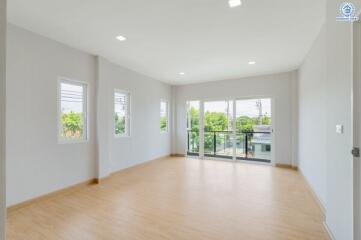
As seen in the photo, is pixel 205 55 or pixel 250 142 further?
pixel 250 142

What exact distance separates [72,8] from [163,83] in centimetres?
444

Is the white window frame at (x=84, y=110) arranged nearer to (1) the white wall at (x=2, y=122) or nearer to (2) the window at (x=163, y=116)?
(1) the white wall at (x=2, y=122)

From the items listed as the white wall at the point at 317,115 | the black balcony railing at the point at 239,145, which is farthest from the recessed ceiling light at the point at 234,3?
the black balcony railing at the point at 239,145

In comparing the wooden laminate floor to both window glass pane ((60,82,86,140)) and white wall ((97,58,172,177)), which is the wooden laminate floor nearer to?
white wall ((97,58,172,177))

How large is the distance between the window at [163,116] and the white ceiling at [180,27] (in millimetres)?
Answer: 2492

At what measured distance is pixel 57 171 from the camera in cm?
344

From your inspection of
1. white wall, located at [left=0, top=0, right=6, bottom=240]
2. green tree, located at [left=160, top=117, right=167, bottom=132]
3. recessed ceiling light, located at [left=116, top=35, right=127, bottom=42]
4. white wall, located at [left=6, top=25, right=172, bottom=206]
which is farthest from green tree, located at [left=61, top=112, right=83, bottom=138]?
green tree, located at [left=160, top=117, right=167, bottom=132]

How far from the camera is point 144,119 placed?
5832 mm

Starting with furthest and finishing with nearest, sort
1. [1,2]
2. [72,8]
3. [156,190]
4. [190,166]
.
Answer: [190,166] < [156,190] < [72,8] < [1,2]

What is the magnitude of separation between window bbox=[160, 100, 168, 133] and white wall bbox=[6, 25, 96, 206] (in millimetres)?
3269

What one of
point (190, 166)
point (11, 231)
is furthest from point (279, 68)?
point (11, 231)

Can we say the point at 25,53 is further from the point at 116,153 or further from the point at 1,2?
the point at 116,153

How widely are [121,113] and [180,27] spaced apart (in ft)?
9.77
